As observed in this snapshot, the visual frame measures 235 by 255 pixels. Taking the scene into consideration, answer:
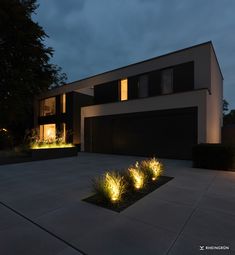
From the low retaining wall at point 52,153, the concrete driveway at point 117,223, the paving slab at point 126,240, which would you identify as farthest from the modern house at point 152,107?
the paving slab at point 126,240

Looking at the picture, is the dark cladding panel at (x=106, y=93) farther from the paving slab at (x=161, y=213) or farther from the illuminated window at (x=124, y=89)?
the paving slab at (x=161, y=213)

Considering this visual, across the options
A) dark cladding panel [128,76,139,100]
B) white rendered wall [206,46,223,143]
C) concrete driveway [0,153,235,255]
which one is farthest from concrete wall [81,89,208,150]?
concrete driveway [0,153,235,255]

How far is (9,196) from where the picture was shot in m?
4.43

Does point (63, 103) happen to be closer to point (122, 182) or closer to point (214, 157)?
point (214, 157)

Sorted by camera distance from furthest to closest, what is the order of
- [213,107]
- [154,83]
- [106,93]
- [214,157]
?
[106,93], [154,83], [213,107], [214,157]

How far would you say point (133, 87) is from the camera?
13.6 metres

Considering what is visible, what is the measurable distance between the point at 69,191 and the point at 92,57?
98592mm

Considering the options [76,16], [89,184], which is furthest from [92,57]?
[89,184]

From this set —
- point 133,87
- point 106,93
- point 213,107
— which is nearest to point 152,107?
point 133,87

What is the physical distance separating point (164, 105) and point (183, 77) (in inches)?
83.8

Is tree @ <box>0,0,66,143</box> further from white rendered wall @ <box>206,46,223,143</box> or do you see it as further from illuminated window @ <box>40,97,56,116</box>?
white rendered wall @ <box>206,46,223,143</box>

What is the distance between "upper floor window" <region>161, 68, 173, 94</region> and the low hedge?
4988 millimetres

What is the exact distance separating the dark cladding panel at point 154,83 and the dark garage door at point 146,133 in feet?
Answer: 5.14

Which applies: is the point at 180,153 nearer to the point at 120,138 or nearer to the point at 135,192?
the point at 120,138
